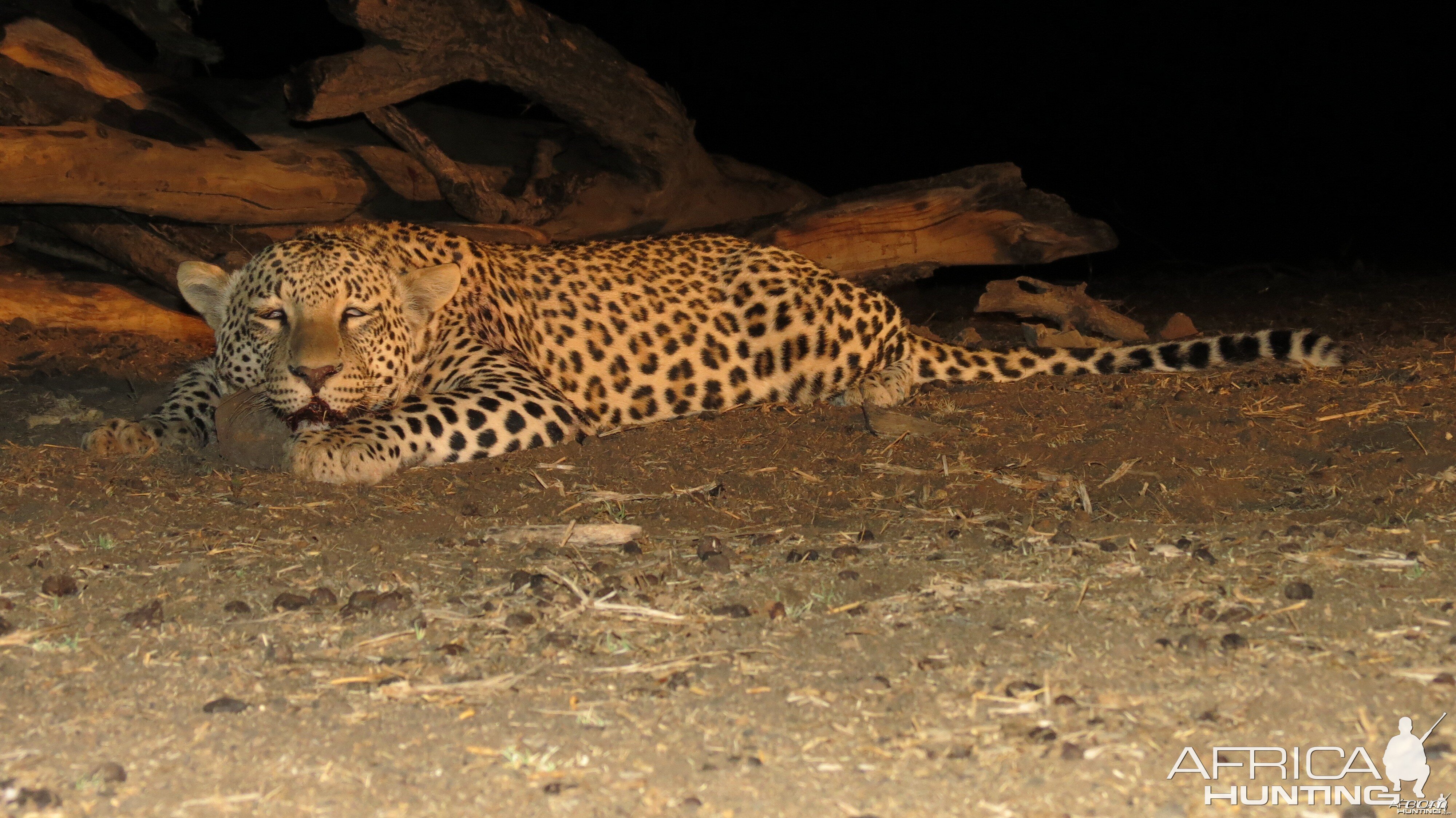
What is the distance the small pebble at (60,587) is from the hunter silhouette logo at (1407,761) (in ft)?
10.7

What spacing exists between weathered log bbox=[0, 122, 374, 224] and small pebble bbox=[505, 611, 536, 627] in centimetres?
508

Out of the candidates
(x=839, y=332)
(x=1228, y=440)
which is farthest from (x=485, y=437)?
(x=1228, y=440)

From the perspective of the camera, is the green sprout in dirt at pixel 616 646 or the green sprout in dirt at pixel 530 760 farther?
the green sprout in dirt at pixel 616 646

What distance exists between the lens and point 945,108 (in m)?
20.3

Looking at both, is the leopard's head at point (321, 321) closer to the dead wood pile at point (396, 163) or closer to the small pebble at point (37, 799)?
the dead wood pile at point (396, 163)

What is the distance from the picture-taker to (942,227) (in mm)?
8641

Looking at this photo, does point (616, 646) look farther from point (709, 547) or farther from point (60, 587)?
point (60, 587)

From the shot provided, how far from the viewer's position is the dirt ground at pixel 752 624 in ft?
8.20

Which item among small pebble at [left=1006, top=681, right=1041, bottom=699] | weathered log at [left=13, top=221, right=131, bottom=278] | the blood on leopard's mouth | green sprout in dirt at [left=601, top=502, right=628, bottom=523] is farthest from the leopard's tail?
weathered log at [left=13, top=221, right=131, bottom=278]

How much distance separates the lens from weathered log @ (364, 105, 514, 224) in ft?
25.5

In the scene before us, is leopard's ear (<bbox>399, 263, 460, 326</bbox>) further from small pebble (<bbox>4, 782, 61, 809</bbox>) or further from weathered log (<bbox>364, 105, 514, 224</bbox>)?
small pebble (<bbox>4, 782, 61, 809</bbox>)

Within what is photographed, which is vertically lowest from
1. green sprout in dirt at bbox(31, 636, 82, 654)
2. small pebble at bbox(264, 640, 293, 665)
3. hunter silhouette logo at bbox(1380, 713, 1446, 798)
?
hunter silhouette logo at bbox(1380, 713, 1446, 798)

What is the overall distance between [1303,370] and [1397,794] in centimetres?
493

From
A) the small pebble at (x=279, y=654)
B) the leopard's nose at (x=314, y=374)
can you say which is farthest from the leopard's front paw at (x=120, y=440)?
the small pebble at (x=279, y=654)
